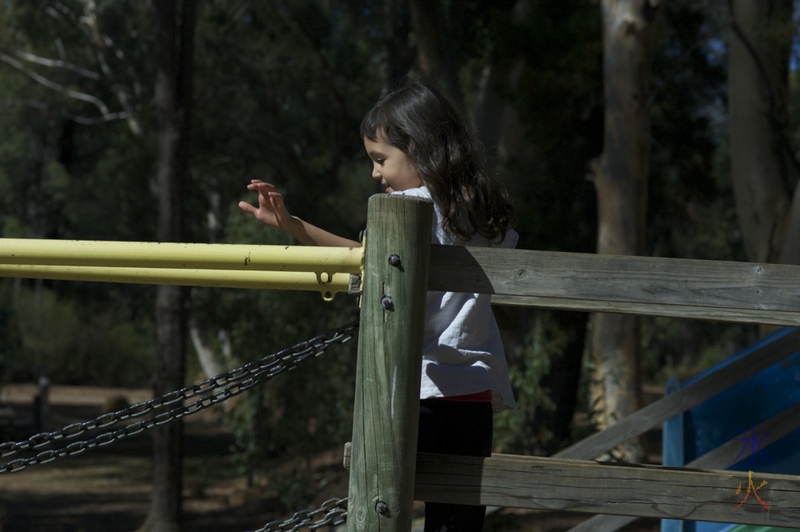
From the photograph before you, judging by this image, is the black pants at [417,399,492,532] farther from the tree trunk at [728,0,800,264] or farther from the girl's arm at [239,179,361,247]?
the tree trunk at [728,0,800,264]

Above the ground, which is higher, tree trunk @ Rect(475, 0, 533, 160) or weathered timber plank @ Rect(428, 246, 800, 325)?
tree trunk @ Rect(475, 0, 533, 160)

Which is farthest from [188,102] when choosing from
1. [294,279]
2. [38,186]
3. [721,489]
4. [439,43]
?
[38,186]

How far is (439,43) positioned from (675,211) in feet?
15.8

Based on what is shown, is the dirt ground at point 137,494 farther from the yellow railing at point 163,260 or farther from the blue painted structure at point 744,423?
the yellow railing at point 163,260

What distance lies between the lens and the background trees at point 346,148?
905 centimetres

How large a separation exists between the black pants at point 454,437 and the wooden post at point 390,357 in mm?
250


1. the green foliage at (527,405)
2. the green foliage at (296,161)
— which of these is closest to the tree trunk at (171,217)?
the green foliage at (296,161)

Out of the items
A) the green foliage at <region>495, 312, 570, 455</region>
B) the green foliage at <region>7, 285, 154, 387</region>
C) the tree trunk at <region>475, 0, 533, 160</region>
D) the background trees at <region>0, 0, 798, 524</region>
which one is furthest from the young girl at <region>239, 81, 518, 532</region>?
→ the green foliage at <region>7, 285, 154, 387</region>

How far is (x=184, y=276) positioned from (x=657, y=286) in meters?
1.08

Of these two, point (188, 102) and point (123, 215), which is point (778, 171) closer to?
point (188, 102)

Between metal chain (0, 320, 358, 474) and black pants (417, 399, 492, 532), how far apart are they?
0.29 metres

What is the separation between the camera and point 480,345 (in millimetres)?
2223

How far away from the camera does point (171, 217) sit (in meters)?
9.94

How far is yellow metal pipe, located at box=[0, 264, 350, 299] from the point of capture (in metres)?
2.21
